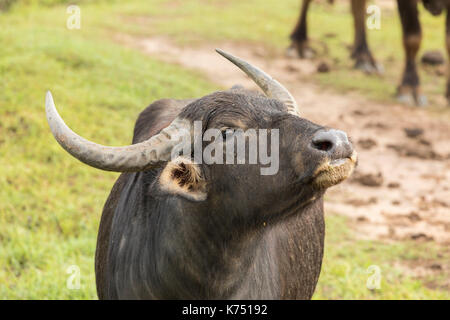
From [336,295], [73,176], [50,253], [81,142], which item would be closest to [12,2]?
[73,176]

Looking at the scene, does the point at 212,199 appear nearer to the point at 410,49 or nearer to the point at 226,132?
the point at 226,132

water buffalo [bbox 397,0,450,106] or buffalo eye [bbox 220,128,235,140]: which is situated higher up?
buffalo eye [bbox 220,128,235,140]

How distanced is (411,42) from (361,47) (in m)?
1.83

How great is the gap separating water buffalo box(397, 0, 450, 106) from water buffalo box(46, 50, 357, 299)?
6966 millimetres

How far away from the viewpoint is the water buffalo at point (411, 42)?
9586 millimetres

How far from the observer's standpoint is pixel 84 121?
24.1 ft

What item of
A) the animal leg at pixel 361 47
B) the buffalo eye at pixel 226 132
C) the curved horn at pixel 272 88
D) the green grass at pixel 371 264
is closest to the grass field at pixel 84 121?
the green grass at pixel 371 264

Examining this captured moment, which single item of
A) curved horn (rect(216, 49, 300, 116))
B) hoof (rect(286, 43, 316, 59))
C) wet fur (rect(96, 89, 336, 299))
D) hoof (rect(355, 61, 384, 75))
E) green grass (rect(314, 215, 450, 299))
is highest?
curved horn (rect(216, 49, 300, 116))
